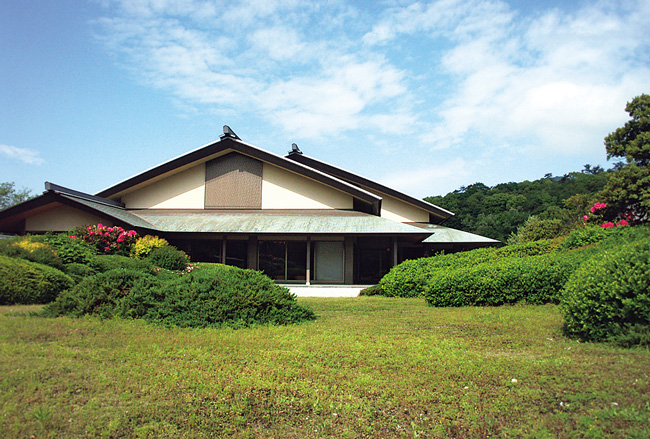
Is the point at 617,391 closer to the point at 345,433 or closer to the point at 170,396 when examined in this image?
the point at 345,433

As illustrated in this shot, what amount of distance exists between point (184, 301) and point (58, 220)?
1385 cm

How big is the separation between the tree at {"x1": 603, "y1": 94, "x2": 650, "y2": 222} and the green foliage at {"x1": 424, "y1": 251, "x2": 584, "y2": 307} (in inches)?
148

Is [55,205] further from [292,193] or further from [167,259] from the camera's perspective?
[292,193]

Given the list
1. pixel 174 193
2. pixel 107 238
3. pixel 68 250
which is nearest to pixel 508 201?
pixel 174 193

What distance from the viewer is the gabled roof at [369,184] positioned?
25.4m

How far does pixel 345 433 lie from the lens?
14.3 feet

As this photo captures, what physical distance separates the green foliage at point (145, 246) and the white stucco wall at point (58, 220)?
2.66m

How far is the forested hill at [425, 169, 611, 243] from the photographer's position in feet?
184

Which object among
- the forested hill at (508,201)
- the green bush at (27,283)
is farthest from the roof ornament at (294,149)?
the forested hill at (508,201)

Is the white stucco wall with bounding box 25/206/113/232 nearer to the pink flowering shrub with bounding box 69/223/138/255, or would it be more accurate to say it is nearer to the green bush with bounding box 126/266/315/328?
the pink flowering shrub with bounding box 69/223/138/255

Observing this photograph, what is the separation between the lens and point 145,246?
17688 millimetres

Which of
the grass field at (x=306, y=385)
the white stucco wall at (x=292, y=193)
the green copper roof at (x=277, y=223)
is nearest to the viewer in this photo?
the grass field at (x=306, y=385)

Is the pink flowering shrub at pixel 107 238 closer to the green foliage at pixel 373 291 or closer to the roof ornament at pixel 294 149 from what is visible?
the green foliage at pixel 373 291

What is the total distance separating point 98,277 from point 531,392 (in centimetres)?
755
